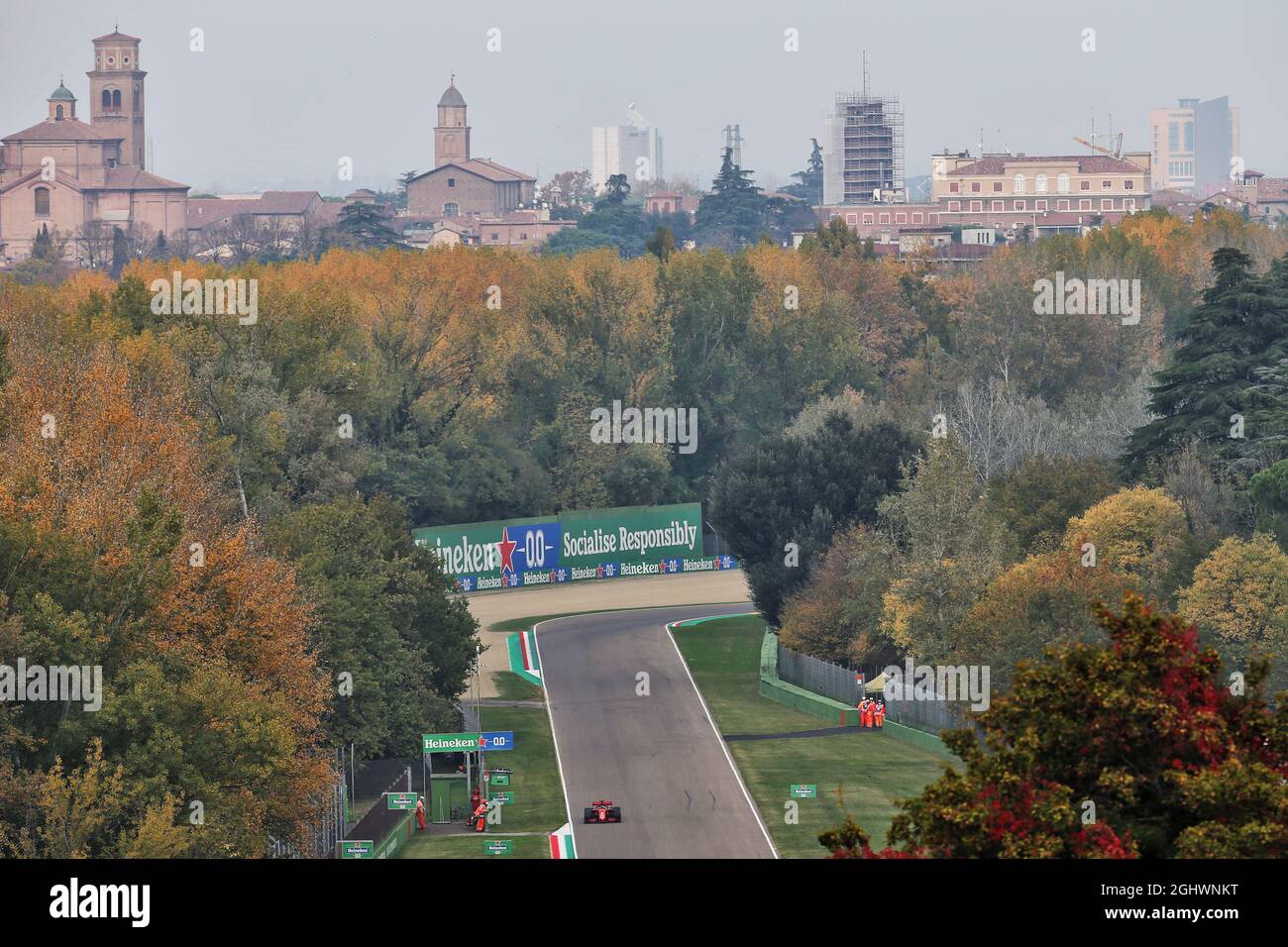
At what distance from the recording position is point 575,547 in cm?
8812

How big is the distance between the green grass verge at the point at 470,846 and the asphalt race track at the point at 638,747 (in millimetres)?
859

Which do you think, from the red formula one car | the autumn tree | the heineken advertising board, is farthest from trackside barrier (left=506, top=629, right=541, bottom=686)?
the autumn tree

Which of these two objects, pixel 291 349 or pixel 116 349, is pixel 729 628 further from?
pixel 116 349

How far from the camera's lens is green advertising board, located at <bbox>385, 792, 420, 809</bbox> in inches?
1594

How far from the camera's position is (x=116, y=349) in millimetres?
62094

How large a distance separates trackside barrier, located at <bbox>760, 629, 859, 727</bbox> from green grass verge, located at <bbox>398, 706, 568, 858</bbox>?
7677 mm

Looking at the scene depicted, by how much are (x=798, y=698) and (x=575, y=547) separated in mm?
30500

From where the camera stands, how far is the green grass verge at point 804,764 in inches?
1656

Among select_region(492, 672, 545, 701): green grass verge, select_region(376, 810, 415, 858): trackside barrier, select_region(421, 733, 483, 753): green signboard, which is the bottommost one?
select_region(492, 672, 545, 701): green grass verge

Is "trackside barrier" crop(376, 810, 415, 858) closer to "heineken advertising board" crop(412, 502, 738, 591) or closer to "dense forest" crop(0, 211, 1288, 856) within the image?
"dense forest" crop(0, 211, 1288, 856)

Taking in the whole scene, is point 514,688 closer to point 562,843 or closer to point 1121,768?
point 562,843

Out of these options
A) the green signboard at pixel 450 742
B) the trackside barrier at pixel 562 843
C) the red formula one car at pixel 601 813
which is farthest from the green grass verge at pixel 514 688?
the trackside barrier at pixel 562 843

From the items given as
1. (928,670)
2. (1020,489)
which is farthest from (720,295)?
(928,670)
